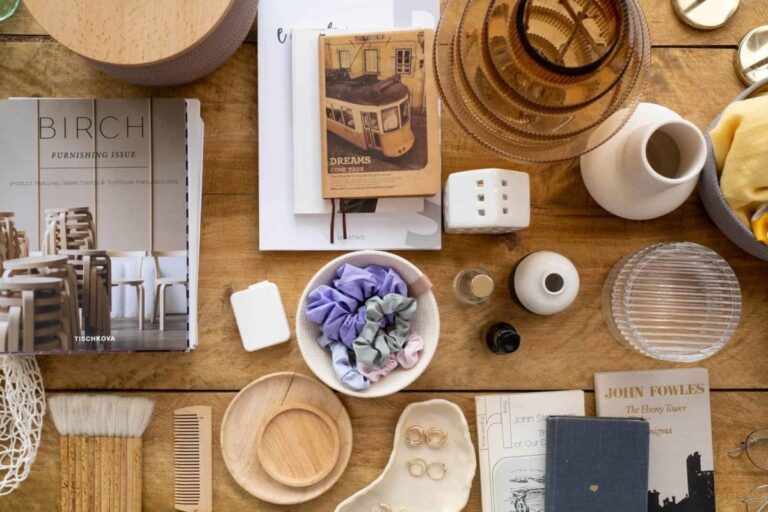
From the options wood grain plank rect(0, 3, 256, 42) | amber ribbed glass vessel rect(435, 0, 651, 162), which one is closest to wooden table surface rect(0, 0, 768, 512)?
wood grain plank rect(0, 3, 256, 42)

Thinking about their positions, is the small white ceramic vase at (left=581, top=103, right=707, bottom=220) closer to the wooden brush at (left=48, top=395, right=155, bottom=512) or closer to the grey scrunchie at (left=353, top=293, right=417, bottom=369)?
the grey scrunchie at (left=353, top=293, right=417, bottom=369)

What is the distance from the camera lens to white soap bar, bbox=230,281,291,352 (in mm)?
731

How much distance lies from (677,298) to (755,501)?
0.94ft

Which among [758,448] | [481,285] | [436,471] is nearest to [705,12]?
[481,285]

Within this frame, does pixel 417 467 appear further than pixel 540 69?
Yes

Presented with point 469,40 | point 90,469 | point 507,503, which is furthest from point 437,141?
point 90,469

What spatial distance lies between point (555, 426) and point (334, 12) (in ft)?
1.93

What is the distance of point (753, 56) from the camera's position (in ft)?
2.49

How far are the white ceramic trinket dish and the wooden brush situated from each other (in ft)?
0.87

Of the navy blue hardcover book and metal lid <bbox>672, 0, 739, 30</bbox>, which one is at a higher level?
metal lid <bbox>672, 0, 739, 30</bbox>

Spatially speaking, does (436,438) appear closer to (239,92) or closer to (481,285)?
(481,285)

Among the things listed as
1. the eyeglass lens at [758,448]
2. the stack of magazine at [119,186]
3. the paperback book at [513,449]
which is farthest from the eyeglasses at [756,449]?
the stack of magazine at [119,186]

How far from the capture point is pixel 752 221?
70 centimetres

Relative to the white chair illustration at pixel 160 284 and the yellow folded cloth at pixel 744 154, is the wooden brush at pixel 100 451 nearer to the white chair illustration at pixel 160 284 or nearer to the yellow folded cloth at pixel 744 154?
the white chair illustration at pixel 160 284
